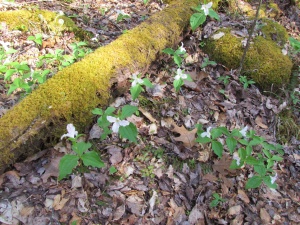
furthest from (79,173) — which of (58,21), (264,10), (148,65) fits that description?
(264,10)

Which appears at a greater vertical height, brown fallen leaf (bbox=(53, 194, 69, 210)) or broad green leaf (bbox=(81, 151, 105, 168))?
broad green leaf (bbox=(81, 151, 105, 168))

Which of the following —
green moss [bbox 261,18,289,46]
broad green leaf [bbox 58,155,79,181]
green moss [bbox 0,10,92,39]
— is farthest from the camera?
green moss [bbox 261,18,289,46]

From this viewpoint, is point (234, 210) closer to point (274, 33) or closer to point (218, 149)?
point (218, 149)

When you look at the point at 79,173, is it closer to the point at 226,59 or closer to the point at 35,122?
the point at 35,122

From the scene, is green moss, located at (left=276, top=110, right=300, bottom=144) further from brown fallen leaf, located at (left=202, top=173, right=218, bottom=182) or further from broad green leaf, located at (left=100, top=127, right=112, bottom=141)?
broad green leaf, located at (left=100, top=127, right=112, bottom=141)

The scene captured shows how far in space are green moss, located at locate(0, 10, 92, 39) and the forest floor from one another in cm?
17

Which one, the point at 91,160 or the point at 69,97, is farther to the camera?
the point at 69,97

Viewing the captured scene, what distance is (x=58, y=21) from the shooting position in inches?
157

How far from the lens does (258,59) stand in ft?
13.4

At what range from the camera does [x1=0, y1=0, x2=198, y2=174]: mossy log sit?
229cm

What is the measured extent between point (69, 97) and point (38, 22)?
6.96ft

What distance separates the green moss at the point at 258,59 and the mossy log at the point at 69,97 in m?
1.18

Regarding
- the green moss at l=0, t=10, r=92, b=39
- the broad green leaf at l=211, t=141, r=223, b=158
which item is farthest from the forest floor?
the broad green leaf at l=211, t=141, r=223, b=158

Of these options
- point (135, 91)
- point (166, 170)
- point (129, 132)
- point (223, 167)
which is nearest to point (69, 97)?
point (135, 91)
